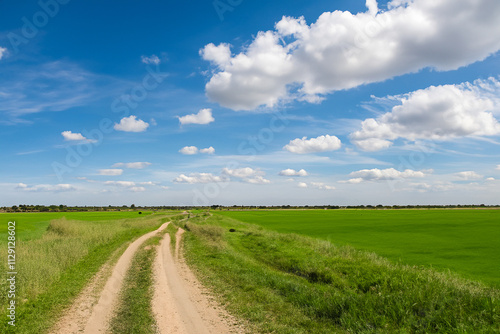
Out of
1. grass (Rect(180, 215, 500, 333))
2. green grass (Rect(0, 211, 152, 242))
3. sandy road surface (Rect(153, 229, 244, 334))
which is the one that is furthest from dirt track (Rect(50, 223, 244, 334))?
green grass (Rect(0, 211, 152, 242))

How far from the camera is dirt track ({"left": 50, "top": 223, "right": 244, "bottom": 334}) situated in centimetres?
1004

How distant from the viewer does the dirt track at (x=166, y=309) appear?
10039 millimetres

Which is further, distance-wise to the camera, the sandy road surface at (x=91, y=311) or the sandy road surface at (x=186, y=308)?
the sandy road surface at (x=91, y=311)

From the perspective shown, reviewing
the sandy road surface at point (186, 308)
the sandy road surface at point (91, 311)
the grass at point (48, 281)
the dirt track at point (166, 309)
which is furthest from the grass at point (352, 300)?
the grass at point (48, 281)

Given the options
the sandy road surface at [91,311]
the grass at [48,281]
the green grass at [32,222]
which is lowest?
the green grass at [32,222]

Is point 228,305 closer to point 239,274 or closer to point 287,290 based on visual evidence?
point 287,290

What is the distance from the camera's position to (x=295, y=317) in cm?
1095

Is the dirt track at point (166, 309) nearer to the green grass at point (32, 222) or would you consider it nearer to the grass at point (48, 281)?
the grass at point (48, 281)

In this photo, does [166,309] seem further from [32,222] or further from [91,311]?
[32,222]

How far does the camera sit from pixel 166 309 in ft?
38.5

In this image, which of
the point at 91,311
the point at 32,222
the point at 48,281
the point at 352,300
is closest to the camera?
the point at 91,311

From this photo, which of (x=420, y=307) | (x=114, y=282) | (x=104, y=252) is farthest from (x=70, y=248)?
(x=420, y=307)

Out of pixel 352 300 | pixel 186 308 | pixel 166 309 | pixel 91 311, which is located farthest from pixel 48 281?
pixel 352 300

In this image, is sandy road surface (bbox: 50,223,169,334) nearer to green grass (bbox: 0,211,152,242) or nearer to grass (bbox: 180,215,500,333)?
grass (bbox: 180,215,500,333)
